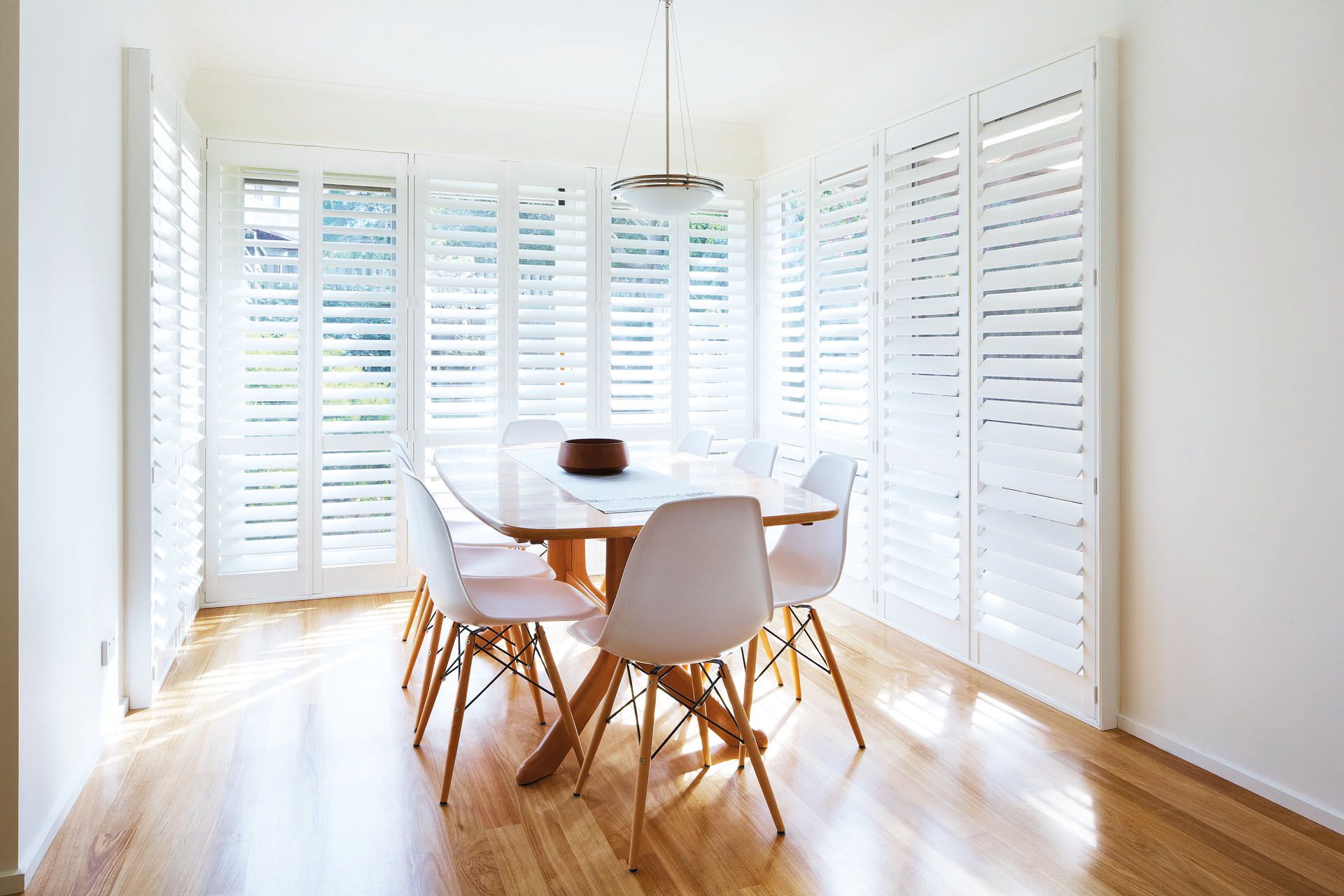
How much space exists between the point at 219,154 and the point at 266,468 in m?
1.46

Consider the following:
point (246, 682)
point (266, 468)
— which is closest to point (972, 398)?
point (246, 682)

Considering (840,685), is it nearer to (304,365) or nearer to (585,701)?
(585,701)

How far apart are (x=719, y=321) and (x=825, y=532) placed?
2.30 m

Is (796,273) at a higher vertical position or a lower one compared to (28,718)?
higher

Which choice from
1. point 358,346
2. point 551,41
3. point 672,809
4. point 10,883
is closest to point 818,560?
point 672,809

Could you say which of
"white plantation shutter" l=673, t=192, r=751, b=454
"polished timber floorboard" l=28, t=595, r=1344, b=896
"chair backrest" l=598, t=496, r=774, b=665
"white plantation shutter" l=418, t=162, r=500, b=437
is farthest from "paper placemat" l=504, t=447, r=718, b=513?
"white plantation shutter" l=673, t=192, r=751, b=454

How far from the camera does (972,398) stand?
3281 millimetres

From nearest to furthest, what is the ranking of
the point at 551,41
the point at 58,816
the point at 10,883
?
the point at 10,883 < the point at 58,816 < the point at 551,41

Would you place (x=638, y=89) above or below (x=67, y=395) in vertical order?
above

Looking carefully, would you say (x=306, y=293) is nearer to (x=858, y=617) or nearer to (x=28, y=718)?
(x=28, y=718)

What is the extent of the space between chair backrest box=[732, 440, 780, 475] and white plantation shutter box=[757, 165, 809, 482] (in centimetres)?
98

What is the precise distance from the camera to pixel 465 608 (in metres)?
2.36

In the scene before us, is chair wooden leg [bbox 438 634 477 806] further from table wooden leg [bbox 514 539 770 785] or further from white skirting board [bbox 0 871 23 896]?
white skirting board [bbox 0 871 23 896]

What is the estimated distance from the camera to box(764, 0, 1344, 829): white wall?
2.20m
